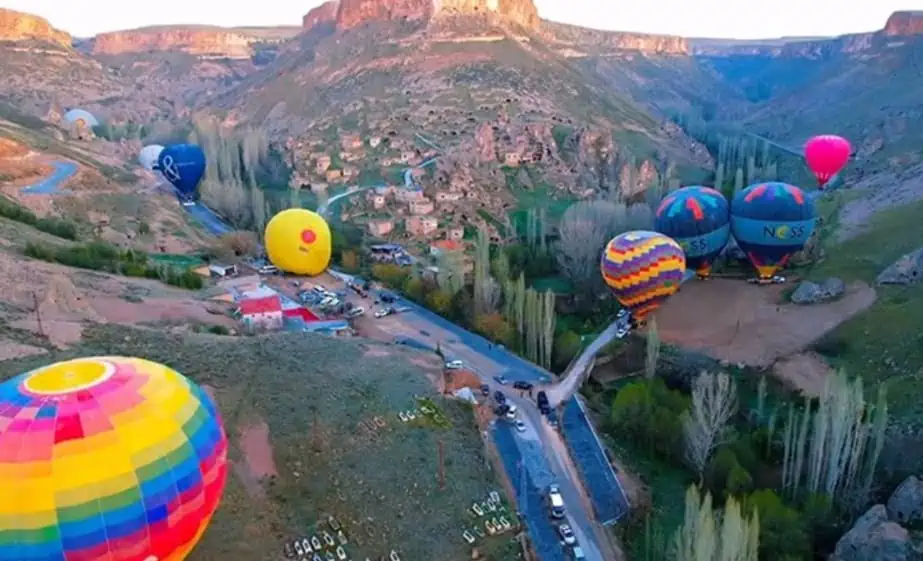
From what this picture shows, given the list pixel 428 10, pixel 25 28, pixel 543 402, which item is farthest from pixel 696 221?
pixel 25 28

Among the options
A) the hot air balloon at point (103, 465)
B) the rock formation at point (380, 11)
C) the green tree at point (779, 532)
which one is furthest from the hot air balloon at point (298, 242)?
the rock formation at point (380, 11)

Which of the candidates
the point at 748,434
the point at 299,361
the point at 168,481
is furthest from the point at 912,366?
the point at 168,481

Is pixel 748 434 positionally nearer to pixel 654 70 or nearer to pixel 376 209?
pixel 376 209

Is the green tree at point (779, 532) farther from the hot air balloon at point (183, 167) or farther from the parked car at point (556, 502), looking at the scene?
the hot air balloon at point (183, 167)

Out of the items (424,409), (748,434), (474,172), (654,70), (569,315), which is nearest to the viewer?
(424,409)

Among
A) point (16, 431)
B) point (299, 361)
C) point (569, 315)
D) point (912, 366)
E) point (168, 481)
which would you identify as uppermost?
point (16, 431)

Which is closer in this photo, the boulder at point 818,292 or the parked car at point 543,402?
the parked car at point 543,402

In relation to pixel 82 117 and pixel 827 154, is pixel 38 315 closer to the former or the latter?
pixel 827 154
